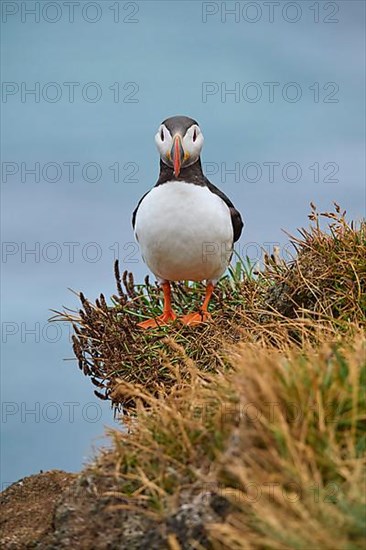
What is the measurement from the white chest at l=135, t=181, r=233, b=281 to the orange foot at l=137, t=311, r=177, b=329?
17.6 inches

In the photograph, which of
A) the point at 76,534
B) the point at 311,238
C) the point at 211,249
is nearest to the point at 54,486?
the point at 76,534

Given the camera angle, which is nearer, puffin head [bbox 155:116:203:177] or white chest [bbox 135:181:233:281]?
puffin head [bbox 155:116:203:177]

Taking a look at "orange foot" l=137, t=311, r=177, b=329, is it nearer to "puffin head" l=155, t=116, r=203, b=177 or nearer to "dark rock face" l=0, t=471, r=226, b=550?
"puffin head" l=155, t=116, r=203, b=177

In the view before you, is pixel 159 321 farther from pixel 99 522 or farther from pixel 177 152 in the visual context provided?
pixel 99 522

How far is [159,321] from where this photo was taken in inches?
259

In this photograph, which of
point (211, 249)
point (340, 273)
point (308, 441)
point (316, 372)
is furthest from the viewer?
point (211, 249)

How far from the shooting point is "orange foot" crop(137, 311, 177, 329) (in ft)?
21.5

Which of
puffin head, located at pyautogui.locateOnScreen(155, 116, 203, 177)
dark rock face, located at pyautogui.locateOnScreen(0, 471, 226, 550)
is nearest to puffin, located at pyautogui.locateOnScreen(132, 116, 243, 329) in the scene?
puffin head, located at pyautogui.locateOnScreen(155, 116, 203, 177)

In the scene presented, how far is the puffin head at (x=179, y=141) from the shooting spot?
5.82 m

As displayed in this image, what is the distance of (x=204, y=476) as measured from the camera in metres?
2.78

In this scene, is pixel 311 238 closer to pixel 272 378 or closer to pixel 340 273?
pixel 340 273

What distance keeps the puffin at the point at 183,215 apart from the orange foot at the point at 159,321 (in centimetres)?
28

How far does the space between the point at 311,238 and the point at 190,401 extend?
125 inches

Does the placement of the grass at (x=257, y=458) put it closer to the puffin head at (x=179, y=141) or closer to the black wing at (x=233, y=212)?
the puffin head at (x=179, y=141)
